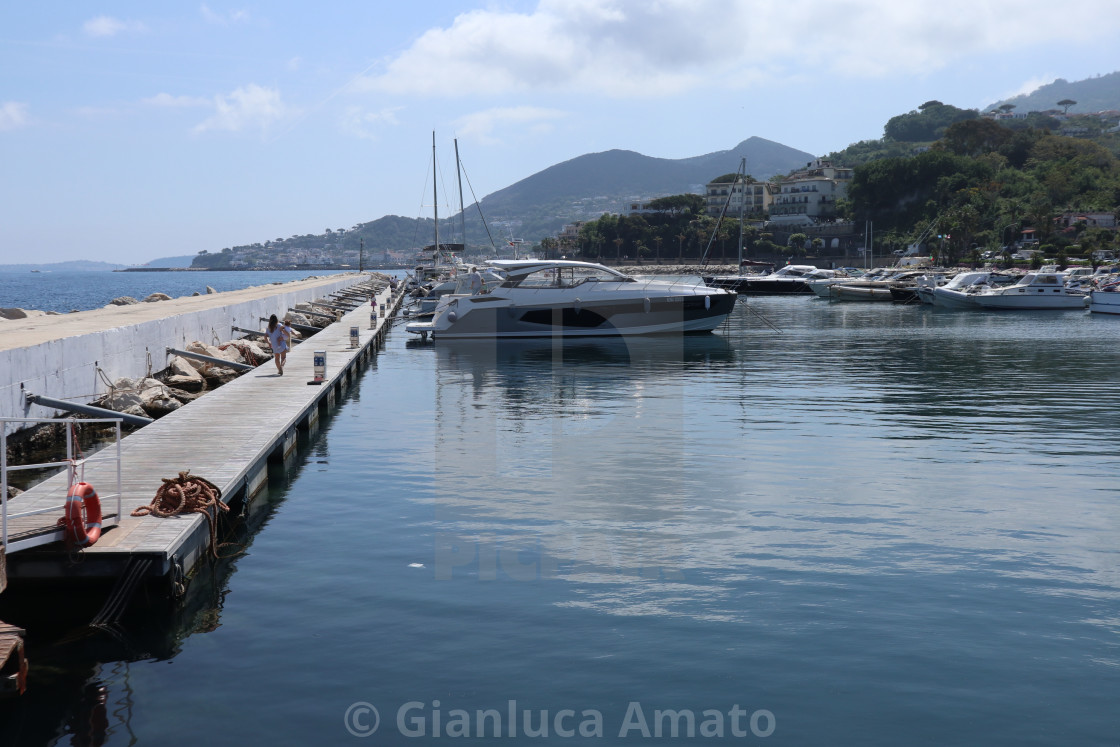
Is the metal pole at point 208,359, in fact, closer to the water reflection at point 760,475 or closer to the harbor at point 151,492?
the harbor at point 151,492

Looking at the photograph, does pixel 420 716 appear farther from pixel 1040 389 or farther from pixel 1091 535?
pixel 1040 389

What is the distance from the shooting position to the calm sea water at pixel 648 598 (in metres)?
7.29

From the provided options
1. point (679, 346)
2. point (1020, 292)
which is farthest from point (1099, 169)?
point (679, 346)

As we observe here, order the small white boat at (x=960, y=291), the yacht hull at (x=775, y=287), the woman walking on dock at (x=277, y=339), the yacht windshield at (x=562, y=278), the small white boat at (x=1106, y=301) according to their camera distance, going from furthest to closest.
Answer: the yacht hull at (x=775, y=287)
the small white boat at (x=960, y=291)
the small white boat at (x=1106, y=301)
the yacht windshield at (x=562, y=278)
the woman walking on dock at (x=277, y=339)

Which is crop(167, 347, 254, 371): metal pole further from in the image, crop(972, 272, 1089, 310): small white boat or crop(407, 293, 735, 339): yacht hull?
crop(972, 272, 1089, 310): small white boat

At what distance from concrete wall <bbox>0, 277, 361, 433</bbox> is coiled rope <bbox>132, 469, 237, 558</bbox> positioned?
7.43 metres

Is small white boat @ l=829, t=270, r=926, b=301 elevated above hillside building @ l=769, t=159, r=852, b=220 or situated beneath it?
situated beneath

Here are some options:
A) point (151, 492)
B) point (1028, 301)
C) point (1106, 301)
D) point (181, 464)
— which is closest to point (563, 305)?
point (181, 464)

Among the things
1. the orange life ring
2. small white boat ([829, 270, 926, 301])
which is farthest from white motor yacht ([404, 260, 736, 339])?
small white boat ([829, 270, 926, 301])

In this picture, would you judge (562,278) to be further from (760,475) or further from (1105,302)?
(1105,302)

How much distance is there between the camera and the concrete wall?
669 inches

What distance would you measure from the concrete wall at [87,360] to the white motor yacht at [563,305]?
11.0 metres

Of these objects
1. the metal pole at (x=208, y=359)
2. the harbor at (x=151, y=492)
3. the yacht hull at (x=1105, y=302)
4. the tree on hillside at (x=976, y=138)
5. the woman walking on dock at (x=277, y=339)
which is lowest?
the harbor at (x=151, y=492)

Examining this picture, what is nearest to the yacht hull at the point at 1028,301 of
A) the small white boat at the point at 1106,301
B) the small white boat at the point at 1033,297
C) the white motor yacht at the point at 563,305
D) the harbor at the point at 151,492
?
the small white boat at the point at 1033,297
